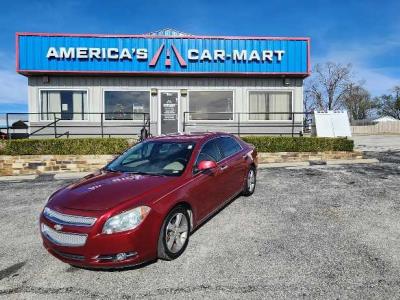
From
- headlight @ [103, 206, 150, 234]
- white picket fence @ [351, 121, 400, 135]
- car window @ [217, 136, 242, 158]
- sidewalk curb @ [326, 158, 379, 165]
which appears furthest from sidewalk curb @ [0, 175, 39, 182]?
white picket fence @ [351, 121, 400, 135]

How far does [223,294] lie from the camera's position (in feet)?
11.0

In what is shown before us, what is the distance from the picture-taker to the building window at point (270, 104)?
14711mm

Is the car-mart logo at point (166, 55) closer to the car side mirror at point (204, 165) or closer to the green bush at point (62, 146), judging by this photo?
the green bush at point (62, 146)

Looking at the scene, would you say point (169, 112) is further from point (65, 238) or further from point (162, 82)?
point (65, 238)

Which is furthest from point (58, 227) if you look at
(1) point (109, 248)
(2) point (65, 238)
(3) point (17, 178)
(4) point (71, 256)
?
(3) point (17, 178)

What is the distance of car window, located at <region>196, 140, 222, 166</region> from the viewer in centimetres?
531

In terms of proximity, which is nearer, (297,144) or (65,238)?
(65,238)

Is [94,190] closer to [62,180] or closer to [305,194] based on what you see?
[305,194]

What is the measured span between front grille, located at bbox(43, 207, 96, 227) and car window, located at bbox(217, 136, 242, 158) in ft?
10.1

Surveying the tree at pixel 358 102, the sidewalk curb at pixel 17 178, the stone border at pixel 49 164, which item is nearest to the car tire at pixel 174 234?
the stone border at pixel 49 164

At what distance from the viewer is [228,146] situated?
6453mm

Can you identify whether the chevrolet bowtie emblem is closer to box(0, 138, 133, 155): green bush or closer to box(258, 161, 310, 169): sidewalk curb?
box(0, 138, 133, 155): green bush

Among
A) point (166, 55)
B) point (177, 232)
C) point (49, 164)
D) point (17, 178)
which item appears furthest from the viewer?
point (166, 55)

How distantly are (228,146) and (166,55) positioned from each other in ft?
28.8
